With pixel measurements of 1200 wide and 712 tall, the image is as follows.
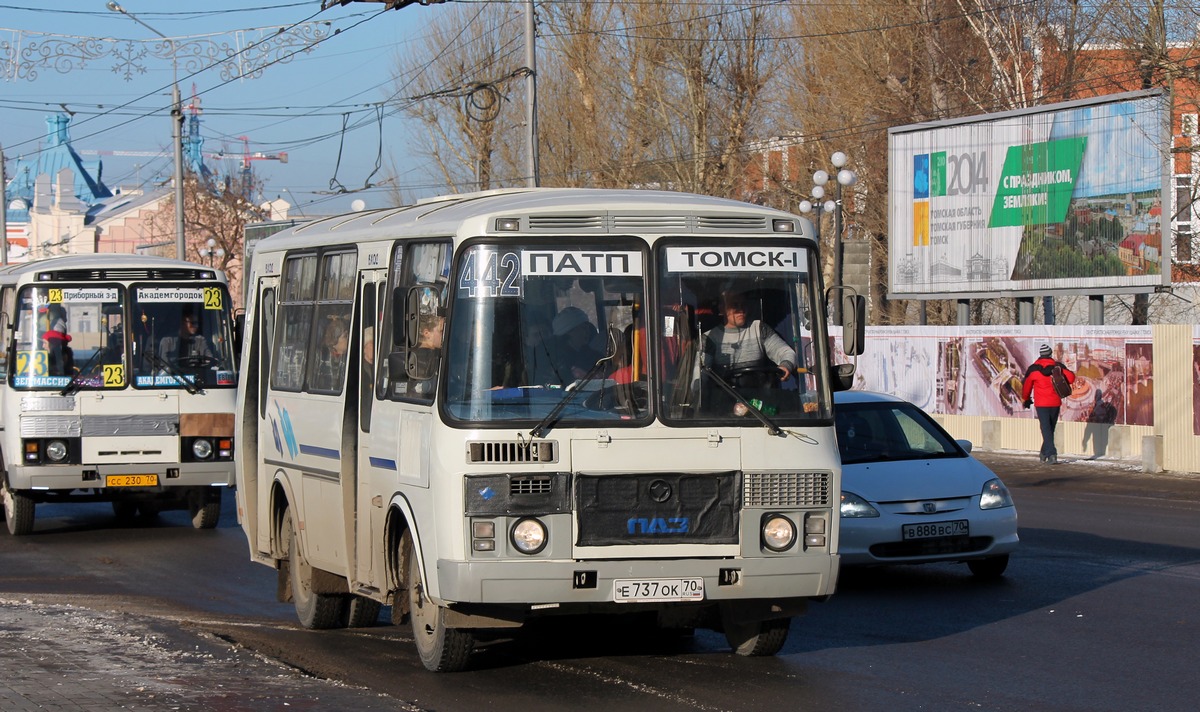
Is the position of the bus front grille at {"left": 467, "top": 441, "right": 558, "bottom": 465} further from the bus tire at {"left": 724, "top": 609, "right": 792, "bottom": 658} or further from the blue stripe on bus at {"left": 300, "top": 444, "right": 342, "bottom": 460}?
the blue stripe on bus at {"left": 300, "top": 444, "right": 342, "bottom": 460}

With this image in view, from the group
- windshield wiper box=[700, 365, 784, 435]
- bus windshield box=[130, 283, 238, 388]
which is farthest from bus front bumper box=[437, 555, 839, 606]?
bus windshield box=[130, 283, 238, 388]

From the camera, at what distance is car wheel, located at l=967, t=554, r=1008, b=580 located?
12.7 meters

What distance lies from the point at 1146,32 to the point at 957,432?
831 centimetres

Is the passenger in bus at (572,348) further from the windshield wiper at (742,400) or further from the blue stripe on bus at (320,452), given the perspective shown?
the blue stripe on bus at (320,452)

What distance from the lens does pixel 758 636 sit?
9188 millimetres

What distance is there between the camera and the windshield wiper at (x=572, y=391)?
318 inches

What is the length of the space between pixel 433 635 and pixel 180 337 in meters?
9.48

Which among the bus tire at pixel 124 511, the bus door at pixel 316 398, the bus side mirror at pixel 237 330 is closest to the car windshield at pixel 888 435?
the bus door at pixel 316 398

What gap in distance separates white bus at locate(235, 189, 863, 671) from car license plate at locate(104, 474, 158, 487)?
8.80 meters

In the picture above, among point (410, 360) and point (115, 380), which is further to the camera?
point (115, 380)

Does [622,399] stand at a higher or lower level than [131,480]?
higher

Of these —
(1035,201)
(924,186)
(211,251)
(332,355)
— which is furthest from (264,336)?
(211,251)

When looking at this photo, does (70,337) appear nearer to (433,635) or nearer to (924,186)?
(433,635)

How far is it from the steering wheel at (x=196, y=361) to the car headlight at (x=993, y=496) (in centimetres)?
860
